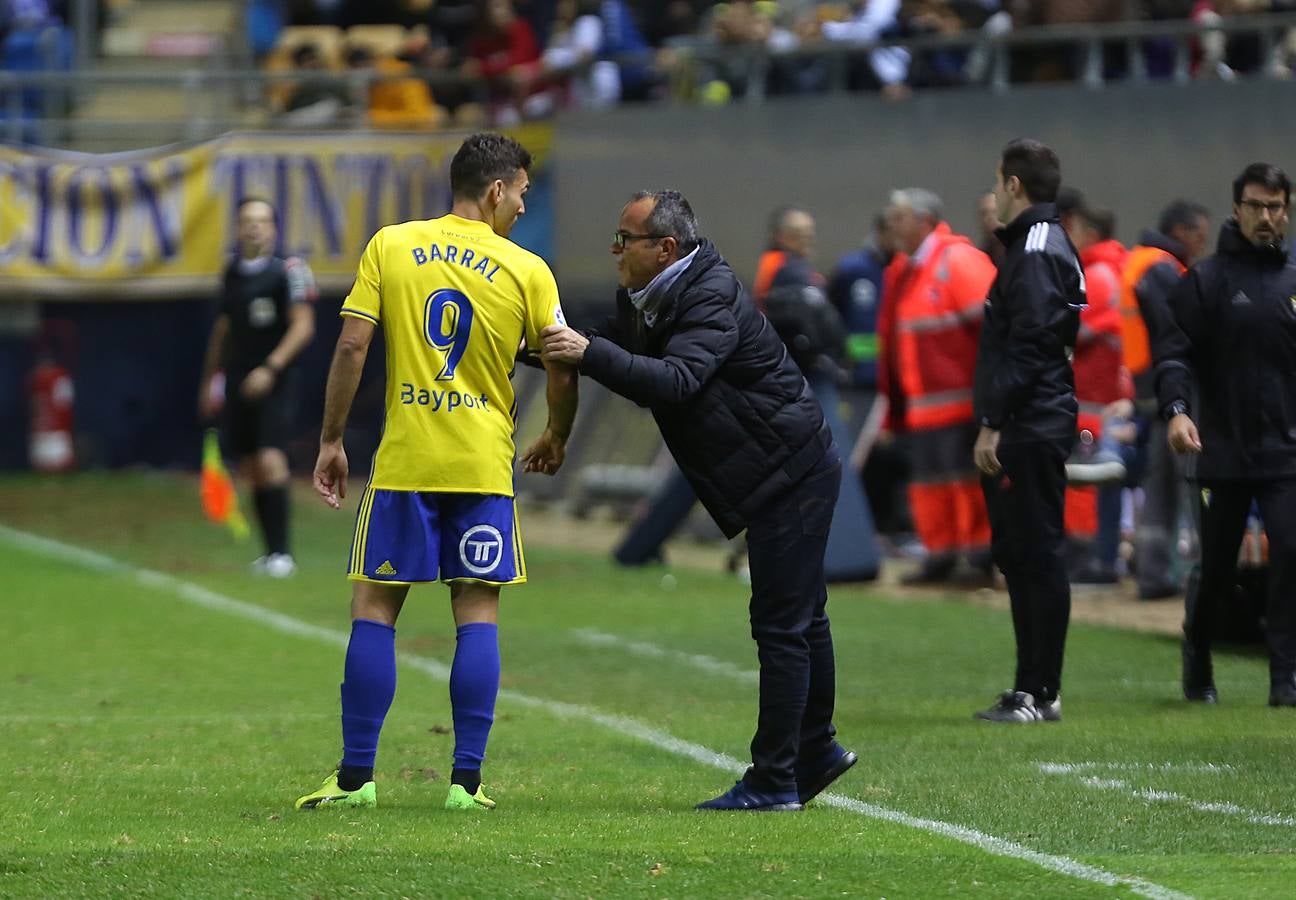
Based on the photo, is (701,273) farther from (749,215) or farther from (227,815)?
(749,215)

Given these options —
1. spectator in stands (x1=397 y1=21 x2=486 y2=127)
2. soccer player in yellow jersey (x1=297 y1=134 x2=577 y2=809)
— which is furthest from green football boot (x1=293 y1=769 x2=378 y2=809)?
spectator in stands (x1=397 y1=21 x2=486 y2=127)

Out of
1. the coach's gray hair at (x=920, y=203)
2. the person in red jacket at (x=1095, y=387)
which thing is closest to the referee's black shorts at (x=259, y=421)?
the coach's gray hair at (x=920, y=203)

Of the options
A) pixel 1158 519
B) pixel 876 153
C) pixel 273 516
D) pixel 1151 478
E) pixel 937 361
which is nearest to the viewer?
pixel 1158 519

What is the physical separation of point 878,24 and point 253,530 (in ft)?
22.1

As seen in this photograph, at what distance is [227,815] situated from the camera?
6676 mm

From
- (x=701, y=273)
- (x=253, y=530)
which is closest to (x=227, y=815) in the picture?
(x=701, y=273)

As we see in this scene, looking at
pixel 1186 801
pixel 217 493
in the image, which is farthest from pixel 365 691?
pixel 217 493

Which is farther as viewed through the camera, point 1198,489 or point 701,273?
point 1198,489

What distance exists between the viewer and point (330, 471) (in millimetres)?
6895

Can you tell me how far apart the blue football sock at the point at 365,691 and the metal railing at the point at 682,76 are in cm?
1040

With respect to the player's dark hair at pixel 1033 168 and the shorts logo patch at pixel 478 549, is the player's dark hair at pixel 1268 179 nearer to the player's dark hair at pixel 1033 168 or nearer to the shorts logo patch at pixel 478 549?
the player's dark hair at pixel 1033 168

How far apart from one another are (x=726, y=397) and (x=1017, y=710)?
268cm

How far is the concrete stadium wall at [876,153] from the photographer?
53.2 feet

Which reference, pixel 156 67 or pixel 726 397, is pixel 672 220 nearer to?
pixel 726 397
